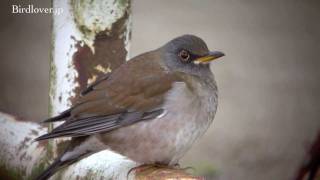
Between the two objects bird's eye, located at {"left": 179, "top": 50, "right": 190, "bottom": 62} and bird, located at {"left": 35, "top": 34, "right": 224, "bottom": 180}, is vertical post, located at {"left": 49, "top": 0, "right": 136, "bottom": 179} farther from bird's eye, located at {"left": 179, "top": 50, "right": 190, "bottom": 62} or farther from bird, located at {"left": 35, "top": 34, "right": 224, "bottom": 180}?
bird's eye, located at {"left": 179, "top": 50, "right": 190, "bottom": 62}

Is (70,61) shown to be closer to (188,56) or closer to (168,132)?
(188,56)

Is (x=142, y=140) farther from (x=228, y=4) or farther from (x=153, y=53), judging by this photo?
(x=228, y=4)

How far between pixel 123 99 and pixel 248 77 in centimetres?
264

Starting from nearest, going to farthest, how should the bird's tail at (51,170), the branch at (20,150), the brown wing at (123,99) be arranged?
the bird's tail at (51,170) → the brown wing at (123,99) → the branch at (20,150)

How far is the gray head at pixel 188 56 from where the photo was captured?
5520 mm

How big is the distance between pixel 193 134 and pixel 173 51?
2.11ft

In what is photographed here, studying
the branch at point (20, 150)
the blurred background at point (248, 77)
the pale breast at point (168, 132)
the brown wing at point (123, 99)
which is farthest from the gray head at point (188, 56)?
the blurred background at point (248, 77)

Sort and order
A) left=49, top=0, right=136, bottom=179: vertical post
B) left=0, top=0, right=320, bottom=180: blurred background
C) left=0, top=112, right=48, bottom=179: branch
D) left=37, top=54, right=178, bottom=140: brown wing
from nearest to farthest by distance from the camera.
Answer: left=37, top=54, right=178, bottom=140: brown wing, left=0, top=112, right=48, bottom=179: branch, left=49, top=0, right=136, bottom=179: vertical post, left=0, top=0, right=320, bottom=180: blurred background

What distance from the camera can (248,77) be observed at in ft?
25.6

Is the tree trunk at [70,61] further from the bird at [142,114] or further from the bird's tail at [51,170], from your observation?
the bird's tail at [51,170]

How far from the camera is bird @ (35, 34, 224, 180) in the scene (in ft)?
16.9

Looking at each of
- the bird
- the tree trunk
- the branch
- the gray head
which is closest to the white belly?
the bird

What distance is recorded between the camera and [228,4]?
8.04 metres

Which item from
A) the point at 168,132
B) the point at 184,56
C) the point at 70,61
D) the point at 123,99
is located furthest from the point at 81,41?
the point at 168,132
